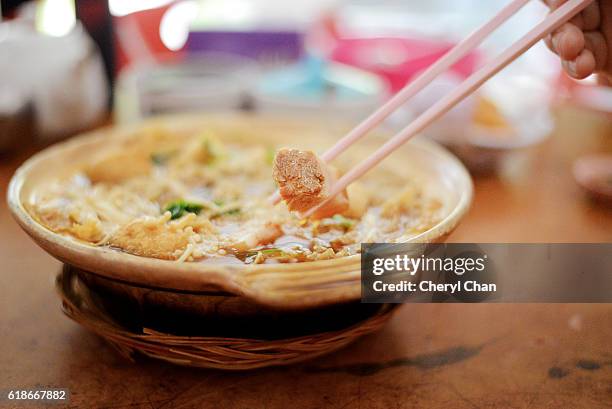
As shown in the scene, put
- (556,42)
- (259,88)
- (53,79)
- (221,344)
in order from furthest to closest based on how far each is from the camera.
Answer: (259,88)
(53,79)
(556,42)
(221,344)

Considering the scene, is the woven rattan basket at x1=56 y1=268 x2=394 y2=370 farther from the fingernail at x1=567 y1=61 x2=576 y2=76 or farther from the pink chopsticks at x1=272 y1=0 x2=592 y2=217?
the fingernail at x1=567 y1=61 x2=576 y2=76

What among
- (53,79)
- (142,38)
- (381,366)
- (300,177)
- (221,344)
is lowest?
(381,366)

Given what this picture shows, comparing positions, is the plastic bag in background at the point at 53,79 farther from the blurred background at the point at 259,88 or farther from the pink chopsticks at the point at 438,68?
the pink chopsticks at the point at 438,68

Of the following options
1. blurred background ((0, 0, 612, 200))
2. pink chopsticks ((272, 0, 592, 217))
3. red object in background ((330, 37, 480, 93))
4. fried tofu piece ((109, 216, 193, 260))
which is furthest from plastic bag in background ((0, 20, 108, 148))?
red object in background ((330, 37, 480, 93))

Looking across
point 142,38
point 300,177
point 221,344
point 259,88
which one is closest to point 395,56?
point 259,88

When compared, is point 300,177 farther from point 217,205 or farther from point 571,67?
point 571,67

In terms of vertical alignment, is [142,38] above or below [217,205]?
above

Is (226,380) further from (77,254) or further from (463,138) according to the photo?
(463,138)
